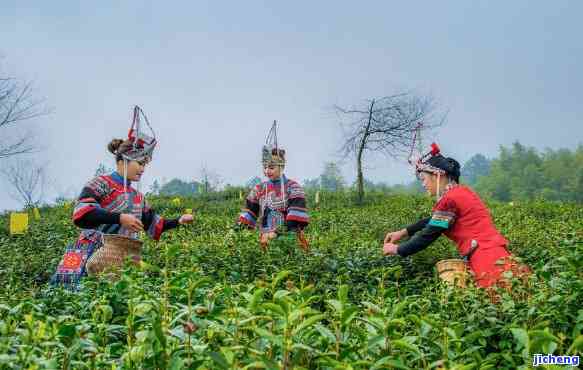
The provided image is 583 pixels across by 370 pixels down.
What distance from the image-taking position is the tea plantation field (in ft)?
6.10

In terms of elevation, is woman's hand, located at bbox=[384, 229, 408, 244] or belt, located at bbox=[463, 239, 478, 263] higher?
woman's hand, located at bbox=[384, 229, 408, 244]

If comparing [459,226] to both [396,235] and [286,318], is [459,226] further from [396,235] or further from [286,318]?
[286,318]

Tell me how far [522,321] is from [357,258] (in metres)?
2.02

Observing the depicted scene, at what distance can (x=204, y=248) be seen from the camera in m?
5.27

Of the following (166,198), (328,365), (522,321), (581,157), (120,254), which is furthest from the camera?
(581,157)

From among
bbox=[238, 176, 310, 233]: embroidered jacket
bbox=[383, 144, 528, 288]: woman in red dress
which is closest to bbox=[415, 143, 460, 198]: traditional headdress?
bbox=[383, 144, 528, 288]: woman in red dress

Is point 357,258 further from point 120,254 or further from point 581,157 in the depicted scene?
point 581,157

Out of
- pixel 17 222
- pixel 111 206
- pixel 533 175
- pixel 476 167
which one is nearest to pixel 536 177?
pixel 533 175

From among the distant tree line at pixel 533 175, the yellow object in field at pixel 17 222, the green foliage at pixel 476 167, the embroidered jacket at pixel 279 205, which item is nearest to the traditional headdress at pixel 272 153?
the embroidered jacket at pixel 279 205

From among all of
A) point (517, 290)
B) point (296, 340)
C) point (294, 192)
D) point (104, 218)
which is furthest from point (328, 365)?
point (294, 192)

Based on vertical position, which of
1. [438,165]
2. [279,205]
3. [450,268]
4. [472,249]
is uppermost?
[438,165]

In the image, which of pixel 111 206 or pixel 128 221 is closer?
pixel 128 221

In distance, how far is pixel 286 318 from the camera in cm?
175

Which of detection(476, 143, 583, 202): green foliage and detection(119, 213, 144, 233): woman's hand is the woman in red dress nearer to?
detection(119, 213, 144, 233): woman's hand
